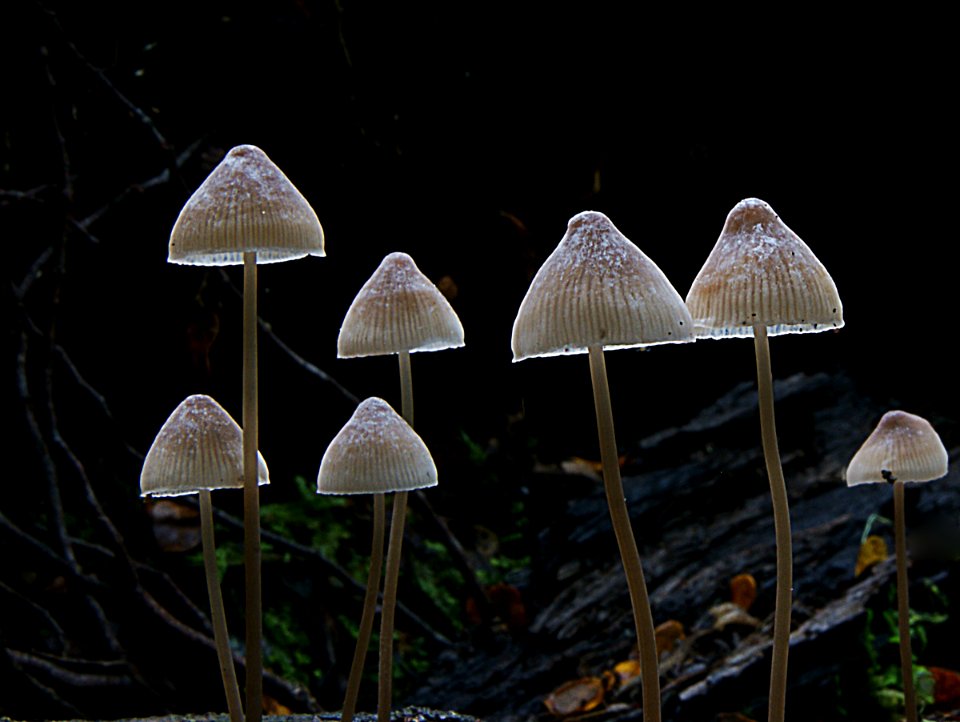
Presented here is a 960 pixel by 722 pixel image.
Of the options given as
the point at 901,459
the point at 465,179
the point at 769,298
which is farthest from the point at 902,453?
the point at 465,179

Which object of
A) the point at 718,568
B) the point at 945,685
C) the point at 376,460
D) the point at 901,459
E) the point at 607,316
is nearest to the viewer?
the point at 607,316

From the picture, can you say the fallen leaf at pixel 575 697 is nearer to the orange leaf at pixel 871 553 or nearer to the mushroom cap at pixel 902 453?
the orange leaf at pixel 871 553

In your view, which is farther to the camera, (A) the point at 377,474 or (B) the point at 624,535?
(A) the point at 377,474

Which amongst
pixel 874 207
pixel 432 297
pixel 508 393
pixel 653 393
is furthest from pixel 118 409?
pixel 874 207

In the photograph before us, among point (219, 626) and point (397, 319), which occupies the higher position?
point (397, 319)

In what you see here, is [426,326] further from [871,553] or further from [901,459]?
[871,553]

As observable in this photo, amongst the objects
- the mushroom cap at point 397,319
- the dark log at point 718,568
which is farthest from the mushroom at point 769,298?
the dark log at point 718,568
